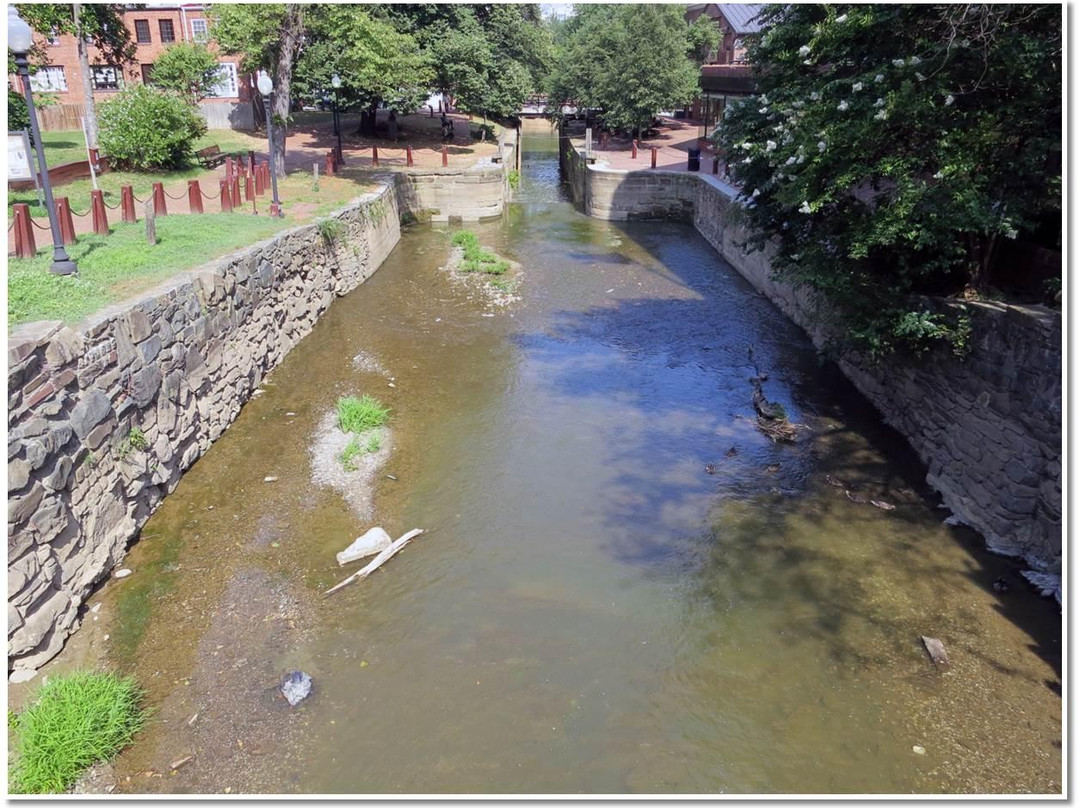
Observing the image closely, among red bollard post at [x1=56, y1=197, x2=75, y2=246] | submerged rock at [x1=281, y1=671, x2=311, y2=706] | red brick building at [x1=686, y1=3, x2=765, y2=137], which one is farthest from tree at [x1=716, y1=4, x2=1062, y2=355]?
red bollard post at [x1=56, y1=197, x2=75, y2=246]

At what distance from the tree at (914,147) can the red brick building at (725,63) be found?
398 cm

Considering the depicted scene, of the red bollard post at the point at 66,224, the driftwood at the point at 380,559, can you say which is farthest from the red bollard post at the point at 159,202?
the driftwood at the point at 380,559

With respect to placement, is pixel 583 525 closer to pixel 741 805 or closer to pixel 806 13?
pixel 741 805

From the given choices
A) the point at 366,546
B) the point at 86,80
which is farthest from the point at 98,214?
the point at 86,80

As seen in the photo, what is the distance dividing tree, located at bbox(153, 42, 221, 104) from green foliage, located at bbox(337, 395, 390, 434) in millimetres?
24719

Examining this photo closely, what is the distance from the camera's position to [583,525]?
28.2 feet

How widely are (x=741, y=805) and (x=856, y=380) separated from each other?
27.9ft

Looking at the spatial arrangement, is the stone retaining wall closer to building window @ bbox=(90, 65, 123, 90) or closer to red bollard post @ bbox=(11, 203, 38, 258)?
red bollard post @ bbox=(11, 203, 38, 258)

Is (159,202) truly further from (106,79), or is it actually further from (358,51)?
(106,79)

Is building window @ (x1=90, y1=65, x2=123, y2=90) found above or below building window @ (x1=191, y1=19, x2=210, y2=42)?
below

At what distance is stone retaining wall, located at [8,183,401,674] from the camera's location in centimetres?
621

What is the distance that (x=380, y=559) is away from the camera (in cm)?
783

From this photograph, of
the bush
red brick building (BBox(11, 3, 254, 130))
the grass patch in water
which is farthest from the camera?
red brick building (BBox(11, 3, 254, 130))

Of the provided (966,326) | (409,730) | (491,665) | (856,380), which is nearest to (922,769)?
(491,665)
